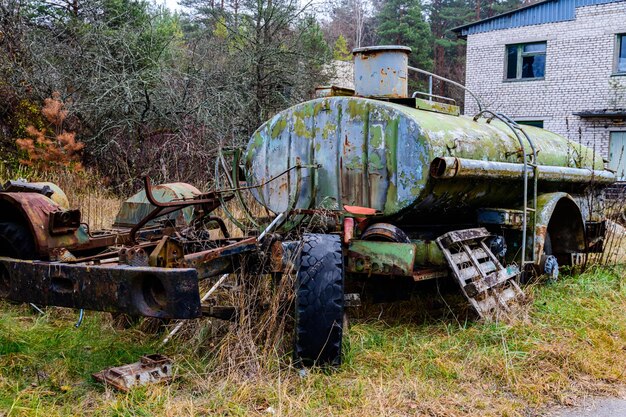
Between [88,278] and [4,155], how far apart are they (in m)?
9.49

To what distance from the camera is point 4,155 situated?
12.0m

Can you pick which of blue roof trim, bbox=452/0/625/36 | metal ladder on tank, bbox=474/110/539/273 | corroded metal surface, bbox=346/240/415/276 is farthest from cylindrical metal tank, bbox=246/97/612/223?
blue roof trim, bbox=452/0/625/36

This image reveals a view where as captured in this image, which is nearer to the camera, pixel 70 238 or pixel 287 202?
pixel 70 238

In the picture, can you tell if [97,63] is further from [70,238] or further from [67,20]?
[70,238]

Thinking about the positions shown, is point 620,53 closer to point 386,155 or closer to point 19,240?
point 386,155

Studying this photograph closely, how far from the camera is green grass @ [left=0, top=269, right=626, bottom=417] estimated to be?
11.9ft

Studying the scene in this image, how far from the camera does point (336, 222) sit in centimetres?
502

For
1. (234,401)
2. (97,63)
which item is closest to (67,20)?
(97,63)

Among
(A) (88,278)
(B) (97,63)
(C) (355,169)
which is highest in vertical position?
(B) (97,63)

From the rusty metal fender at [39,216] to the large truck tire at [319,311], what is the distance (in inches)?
64.2

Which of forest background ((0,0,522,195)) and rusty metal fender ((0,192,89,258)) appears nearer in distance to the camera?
rusty metal fender ((0,192,89,258))

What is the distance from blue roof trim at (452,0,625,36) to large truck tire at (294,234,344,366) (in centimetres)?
1897

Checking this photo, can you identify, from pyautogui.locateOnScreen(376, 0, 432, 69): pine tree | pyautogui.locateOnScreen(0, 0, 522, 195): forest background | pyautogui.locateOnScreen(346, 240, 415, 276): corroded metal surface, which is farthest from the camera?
pyautogui.locateOnScreen(376, 0, 432, 69): pine tree

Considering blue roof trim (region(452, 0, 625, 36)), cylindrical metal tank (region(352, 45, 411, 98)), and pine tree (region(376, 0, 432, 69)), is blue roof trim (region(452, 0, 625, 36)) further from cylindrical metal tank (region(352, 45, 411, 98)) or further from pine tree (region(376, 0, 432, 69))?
cylindrical metal tank (region(352, 45, 411, 98))
